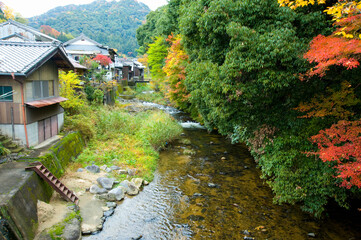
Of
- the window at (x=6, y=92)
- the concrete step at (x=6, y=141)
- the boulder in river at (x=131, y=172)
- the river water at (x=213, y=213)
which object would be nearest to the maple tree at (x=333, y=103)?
the river water at (x=213, y=213)

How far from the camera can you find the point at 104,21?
117m

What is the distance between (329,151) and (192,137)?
12.9 metres

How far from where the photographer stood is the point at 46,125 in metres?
12.0

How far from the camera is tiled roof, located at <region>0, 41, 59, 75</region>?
9.41m

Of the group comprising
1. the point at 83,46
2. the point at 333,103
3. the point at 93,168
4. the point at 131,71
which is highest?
the point at 83,46

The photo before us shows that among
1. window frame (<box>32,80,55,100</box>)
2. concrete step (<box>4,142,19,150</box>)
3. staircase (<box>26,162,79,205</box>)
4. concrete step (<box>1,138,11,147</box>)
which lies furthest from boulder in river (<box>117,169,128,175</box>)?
window frame (<box>32,80,55,100</box>)

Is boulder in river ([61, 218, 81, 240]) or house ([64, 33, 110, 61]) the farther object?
house ([64, 33, 110, 61])

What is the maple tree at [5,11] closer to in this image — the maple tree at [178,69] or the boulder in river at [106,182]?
the maple tree at [178,69]

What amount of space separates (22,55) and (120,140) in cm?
757

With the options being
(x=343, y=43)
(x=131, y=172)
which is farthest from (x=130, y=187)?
(x=343, y=43)

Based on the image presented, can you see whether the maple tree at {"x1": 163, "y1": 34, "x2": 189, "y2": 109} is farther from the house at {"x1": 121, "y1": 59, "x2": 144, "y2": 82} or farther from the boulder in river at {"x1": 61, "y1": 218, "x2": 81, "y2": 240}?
the house at {"x1": 121, "y1": 59, "x2": 144, "y2": 82}

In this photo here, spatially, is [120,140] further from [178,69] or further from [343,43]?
[343,43]

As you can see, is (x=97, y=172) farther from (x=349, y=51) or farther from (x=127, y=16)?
(x=127, y=16)

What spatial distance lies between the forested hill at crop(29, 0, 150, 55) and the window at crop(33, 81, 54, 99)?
7925cm
